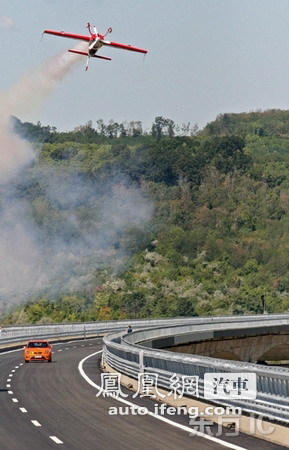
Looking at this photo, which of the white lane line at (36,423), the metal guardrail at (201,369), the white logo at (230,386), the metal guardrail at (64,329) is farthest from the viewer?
the metal guardrail at (64,329)

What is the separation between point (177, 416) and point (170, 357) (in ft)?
17.1

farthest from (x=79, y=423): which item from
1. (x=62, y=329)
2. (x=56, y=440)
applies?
(x=62, y=329)

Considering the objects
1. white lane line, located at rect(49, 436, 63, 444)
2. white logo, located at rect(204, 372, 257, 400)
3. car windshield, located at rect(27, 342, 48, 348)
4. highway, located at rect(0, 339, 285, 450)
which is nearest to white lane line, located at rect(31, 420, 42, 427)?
highway, located at rect(0, 339, 285, 450)

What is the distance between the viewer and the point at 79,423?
2983cm

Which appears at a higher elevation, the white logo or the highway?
the white logo

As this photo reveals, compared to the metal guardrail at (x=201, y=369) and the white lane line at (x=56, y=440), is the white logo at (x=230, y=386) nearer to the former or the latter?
the metal guardrail at (x=201, y=369)

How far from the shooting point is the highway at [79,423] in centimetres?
2531

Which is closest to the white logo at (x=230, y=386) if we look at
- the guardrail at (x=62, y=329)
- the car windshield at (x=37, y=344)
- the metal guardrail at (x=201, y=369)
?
the metal guardrail at (x=201, y=369)

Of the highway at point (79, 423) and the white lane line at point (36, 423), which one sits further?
the white lane line at point (36, 423)

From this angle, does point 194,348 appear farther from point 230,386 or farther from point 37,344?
point 230,386

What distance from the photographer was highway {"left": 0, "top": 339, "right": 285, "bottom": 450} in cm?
2531

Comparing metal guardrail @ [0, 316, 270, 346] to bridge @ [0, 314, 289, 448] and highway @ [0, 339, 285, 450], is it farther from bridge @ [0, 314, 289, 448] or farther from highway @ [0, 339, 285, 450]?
highway @ [0, 339, 285, 450]

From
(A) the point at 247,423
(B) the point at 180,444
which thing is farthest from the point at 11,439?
(A) the point at 247,423

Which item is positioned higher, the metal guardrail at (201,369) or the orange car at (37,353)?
the metal guardrail at (201,369)
